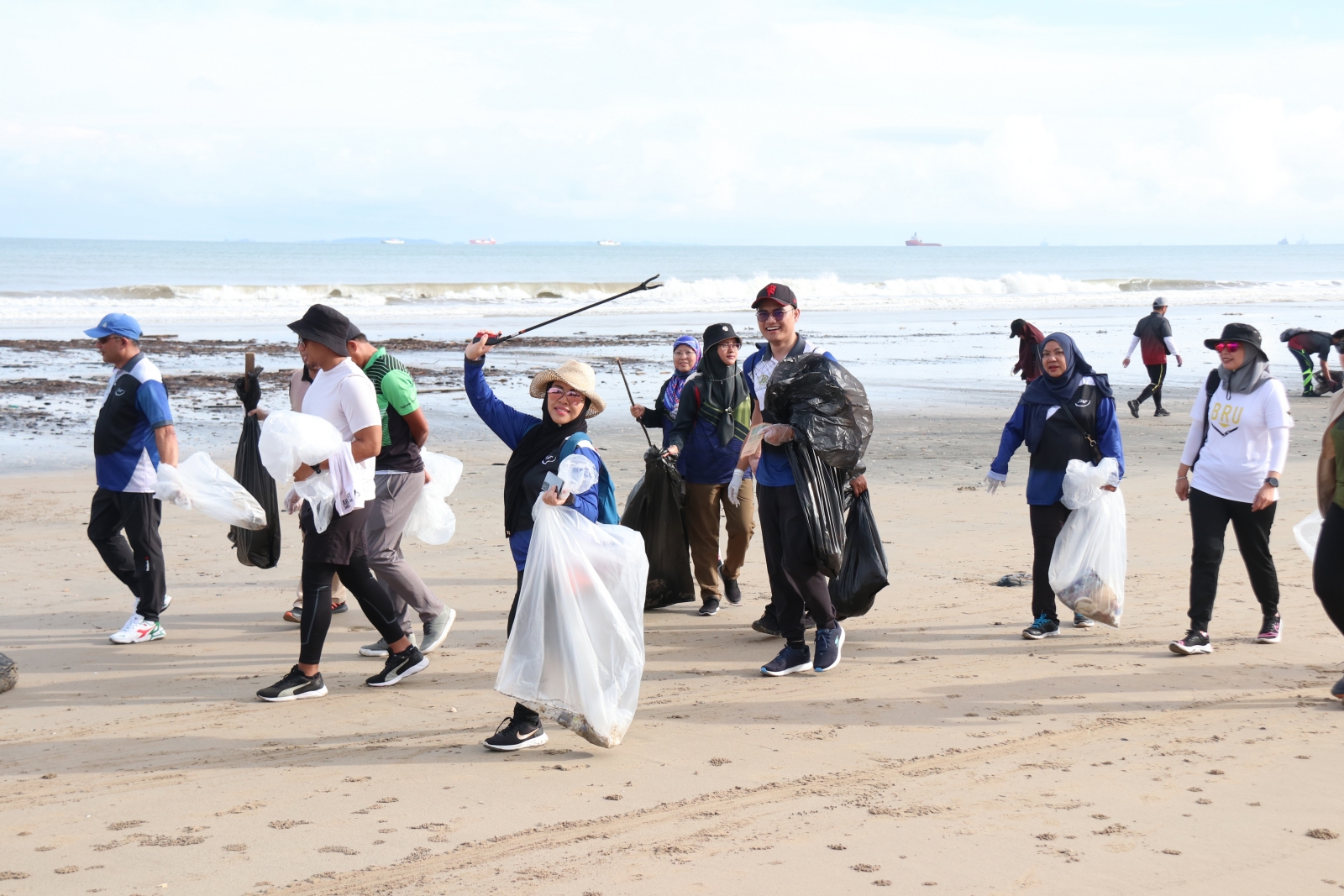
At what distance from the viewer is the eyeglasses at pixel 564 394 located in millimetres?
4488

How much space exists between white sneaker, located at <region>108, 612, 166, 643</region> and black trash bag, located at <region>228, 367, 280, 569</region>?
542 millimetres

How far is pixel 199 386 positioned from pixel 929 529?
12.7 metres

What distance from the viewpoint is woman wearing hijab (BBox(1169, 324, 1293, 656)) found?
5.65 metres

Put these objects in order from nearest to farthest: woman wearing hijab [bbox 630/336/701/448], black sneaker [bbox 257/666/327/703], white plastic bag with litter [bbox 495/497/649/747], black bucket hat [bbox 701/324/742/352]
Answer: white plastic bag with litter [bbox 495/497/649/747] → black sneaker [bbox 257/666/327/703] → black bucket hat [bbox 701/324/742/352] → woman wearing hijab [bbox 630/336/701/448]

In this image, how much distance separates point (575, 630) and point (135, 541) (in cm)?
297

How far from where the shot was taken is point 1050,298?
1955 inches

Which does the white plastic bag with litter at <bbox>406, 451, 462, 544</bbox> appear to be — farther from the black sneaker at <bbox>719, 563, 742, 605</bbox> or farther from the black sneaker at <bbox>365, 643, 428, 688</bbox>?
the black sneaker at <bbox>719, 563, 742, 605</bbox>

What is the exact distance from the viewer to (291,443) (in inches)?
188

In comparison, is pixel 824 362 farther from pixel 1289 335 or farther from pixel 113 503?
pixel 1289 335

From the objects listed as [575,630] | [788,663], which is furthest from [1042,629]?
[575,630]

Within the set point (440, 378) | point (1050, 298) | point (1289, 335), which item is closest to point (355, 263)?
point (1050, 298)

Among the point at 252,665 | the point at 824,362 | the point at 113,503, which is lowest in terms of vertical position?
the point at 252,665

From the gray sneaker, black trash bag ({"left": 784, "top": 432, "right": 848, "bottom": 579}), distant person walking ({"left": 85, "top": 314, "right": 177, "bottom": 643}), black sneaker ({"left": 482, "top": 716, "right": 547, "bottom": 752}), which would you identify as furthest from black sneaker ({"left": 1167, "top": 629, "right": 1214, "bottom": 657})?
distant person walking ({"left": 85, "top": 314, "right": 177, "bottom": 643})

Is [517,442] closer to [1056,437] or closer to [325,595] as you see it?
[325,595]
